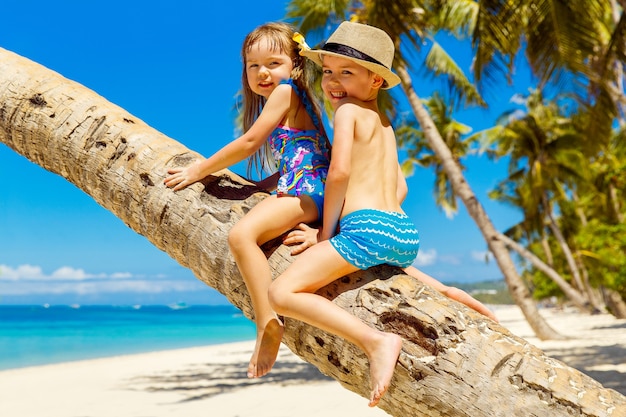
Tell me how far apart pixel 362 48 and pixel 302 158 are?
1.68 feet

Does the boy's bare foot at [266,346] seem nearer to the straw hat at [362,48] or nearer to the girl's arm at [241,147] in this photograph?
the girl's arm at [241,147]

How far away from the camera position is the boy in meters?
2.05

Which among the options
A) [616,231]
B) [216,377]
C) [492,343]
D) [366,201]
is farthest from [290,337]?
[616,231]

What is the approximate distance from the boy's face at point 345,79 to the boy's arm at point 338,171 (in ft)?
0.44

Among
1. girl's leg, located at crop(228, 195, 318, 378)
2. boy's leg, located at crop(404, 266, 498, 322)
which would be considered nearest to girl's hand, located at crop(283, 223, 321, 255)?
girl's leg, located at crop(228, 195, 318, 378)

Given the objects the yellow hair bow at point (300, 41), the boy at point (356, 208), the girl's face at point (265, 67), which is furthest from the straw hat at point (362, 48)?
the girl's face at point (265, 67)

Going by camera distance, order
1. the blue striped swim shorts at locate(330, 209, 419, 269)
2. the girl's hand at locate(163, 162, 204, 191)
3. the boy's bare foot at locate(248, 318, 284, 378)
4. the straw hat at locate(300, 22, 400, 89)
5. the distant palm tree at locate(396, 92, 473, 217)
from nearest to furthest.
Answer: the blue striped swim shorts at locate(330, 209, 419, 269) < the boy's bare foot at locate(248, 318, 284, 378) < the straw hat at locate(300, 22, 400, 89) < the girl's hand at locate(163, 162, 204, 191) < the distant palm tree at locate(396, 92, 473, 217)

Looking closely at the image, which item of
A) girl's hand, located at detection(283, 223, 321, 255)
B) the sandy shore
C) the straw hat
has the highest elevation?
the straw hat

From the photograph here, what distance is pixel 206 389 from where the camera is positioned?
10.6 meters

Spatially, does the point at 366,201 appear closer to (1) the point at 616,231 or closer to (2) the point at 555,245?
(1) the point at 616,231

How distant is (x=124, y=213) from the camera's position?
269 cm

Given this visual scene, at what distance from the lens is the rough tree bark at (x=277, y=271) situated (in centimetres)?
195

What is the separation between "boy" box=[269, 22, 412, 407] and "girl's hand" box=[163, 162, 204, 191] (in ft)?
1.94

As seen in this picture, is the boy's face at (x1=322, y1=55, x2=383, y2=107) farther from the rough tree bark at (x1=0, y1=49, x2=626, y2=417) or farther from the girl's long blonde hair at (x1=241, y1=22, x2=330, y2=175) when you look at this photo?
the rough tree bark at (x1=0, y1=49, x2=626, y2=417)
